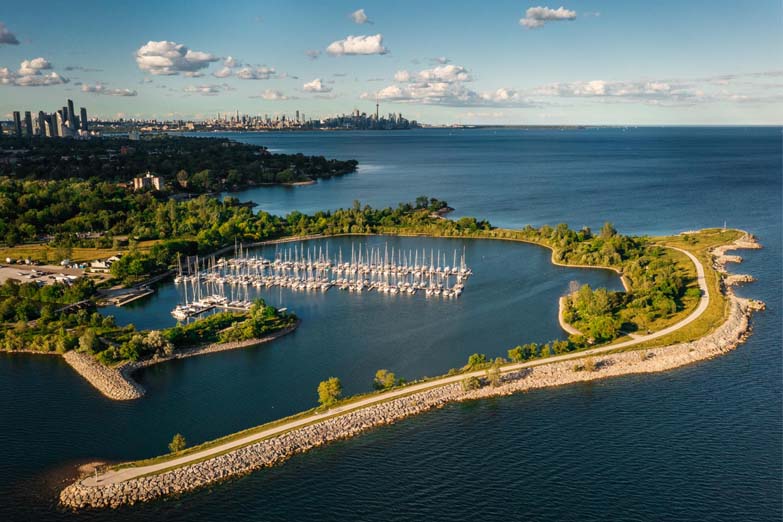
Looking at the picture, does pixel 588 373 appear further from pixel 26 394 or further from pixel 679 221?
pixel 679 221

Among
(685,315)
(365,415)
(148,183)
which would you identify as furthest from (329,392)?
(148,183)

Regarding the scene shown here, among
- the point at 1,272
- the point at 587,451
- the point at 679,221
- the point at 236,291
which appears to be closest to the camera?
the point at 587,451

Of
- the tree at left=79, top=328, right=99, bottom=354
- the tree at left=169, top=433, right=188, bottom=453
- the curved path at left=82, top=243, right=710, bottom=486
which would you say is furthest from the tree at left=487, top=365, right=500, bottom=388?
the tree at left=79, top=328, right=99, bottom=354

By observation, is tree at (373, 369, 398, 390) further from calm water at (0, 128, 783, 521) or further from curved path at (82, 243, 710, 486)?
calm water at (0, 128, 783, 521)

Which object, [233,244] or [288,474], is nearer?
[288,474]

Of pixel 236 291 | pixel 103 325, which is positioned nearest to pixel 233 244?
pixel 236 291

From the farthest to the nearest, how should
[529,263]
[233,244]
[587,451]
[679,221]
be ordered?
[679,221] → [233,244] → [529,263] → [587,451]

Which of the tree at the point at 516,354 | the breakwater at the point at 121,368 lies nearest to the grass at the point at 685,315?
the tree at the point at 516,354
